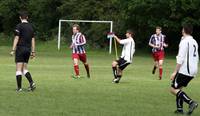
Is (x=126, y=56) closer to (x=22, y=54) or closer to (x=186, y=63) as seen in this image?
(x=22, y=54)

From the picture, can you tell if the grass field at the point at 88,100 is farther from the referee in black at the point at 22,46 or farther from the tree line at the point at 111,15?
the tree line at the point at 111,15

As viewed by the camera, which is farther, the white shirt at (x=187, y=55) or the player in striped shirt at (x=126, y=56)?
the player in striped shirt at (x=126, y=56)

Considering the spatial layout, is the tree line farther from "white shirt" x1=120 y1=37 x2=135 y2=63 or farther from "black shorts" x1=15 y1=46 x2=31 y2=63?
"black shorts" x1=15 y1=46 x2=31 y2=63

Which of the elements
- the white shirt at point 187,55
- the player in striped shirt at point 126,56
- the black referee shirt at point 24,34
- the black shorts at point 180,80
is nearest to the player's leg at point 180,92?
the black shorts at point 180,80

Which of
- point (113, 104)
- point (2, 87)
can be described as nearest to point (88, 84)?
point (2, 87)

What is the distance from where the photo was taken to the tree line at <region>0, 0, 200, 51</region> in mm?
45781

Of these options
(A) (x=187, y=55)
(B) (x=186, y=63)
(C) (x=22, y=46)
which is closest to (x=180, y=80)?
(B) (x=186, y=63)

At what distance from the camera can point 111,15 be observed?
188ft

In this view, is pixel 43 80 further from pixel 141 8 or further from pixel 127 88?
pixel 141 8

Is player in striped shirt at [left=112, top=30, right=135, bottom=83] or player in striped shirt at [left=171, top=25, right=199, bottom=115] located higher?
player in striped shirt at [left=171, top=25, right=199, bottom=115]

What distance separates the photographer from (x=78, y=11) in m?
61.2

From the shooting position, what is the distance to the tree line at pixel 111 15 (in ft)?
150

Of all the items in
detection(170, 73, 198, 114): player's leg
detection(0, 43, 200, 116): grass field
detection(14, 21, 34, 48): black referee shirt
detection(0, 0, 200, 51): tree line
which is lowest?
detection(0, 0, 200, 51): tree line

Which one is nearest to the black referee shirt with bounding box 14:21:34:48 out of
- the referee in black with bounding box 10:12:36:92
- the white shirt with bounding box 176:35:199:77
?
the referee in black with bounding box 10:12:36:92
